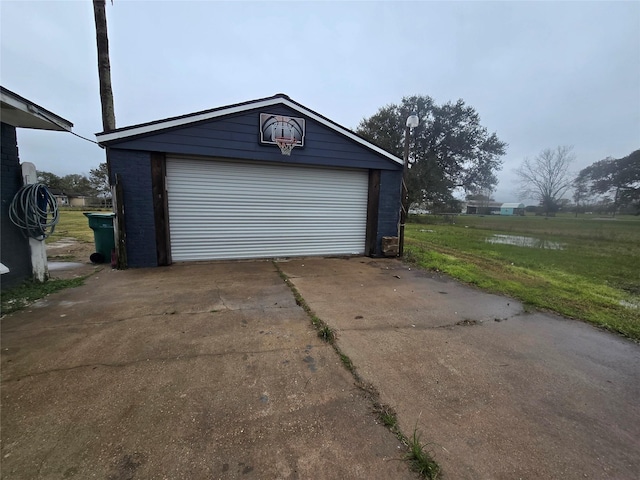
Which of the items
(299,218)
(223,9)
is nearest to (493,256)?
(299,218)

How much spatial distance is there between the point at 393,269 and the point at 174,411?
5.09 meters

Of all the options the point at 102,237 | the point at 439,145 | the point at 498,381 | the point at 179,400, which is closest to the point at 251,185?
the point at 102,237

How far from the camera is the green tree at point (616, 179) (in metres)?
35.4

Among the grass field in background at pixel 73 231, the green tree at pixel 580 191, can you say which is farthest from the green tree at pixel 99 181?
the green tree at pixel 580 191

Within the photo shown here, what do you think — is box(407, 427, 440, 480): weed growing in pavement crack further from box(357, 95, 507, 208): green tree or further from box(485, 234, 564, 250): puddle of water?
box(357, 95, 507, 208): green tree

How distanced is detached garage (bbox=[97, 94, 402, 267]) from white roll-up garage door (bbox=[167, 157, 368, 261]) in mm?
22

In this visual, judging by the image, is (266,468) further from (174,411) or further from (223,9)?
(223,9)

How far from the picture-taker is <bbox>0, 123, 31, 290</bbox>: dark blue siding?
3760mm

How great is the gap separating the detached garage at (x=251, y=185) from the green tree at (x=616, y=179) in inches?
1779

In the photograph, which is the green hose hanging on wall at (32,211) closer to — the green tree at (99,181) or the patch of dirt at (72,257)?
the patch of dirt at (72,257)

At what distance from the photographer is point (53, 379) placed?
6.61 feet

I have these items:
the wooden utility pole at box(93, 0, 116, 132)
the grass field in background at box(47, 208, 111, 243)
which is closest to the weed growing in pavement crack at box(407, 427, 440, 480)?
the wooden utility pole at box(93, 0, 116, 132)

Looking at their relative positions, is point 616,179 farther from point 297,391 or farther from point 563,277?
point 297,391

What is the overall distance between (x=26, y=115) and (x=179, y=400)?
4680mm
